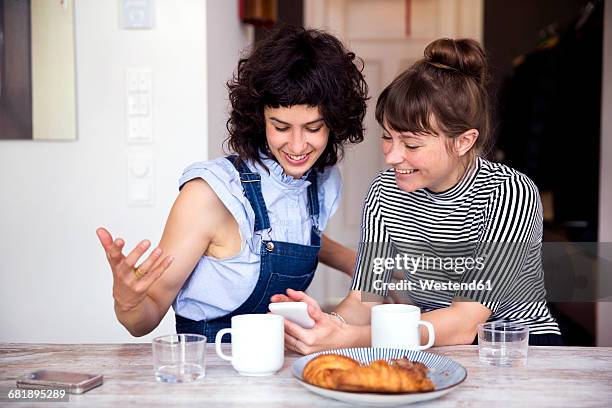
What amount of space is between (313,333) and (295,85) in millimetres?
588

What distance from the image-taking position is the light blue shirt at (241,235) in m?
1.77

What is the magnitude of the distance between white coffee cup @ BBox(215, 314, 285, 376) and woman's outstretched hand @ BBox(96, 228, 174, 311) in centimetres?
21

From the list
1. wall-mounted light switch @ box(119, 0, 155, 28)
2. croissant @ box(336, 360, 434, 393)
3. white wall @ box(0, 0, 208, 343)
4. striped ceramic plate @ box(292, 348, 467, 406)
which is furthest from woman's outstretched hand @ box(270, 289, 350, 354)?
wall-mounted light switch @ box(119, 0, 155, 28)

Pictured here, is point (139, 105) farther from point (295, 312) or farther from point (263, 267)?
point (295, 312)

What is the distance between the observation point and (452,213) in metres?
1.87

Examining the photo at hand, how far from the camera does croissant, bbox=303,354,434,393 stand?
1132mm

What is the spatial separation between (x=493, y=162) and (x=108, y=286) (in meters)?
1.51

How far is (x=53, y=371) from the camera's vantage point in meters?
1.32

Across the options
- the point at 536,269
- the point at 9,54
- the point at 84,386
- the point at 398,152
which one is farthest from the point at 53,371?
the point at 9,54

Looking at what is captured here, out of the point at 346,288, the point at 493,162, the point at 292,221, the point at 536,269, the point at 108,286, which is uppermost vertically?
the point at 493,162

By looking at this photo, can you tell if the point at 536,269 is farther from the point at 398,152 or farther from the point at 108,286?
the point at 108,286

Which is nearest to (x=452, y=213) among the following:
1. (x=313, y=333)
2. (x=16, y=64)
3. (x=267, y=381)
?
(x=313, y=333)

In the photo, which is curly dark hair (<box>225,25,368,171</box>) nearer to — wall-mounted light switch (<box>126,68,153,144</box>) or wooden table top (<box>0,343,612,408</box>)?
wooden table top (<box>0,343,612,408</box>)

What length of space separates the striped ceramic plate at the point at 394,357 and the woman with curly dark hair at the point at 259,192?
0.50 meters
